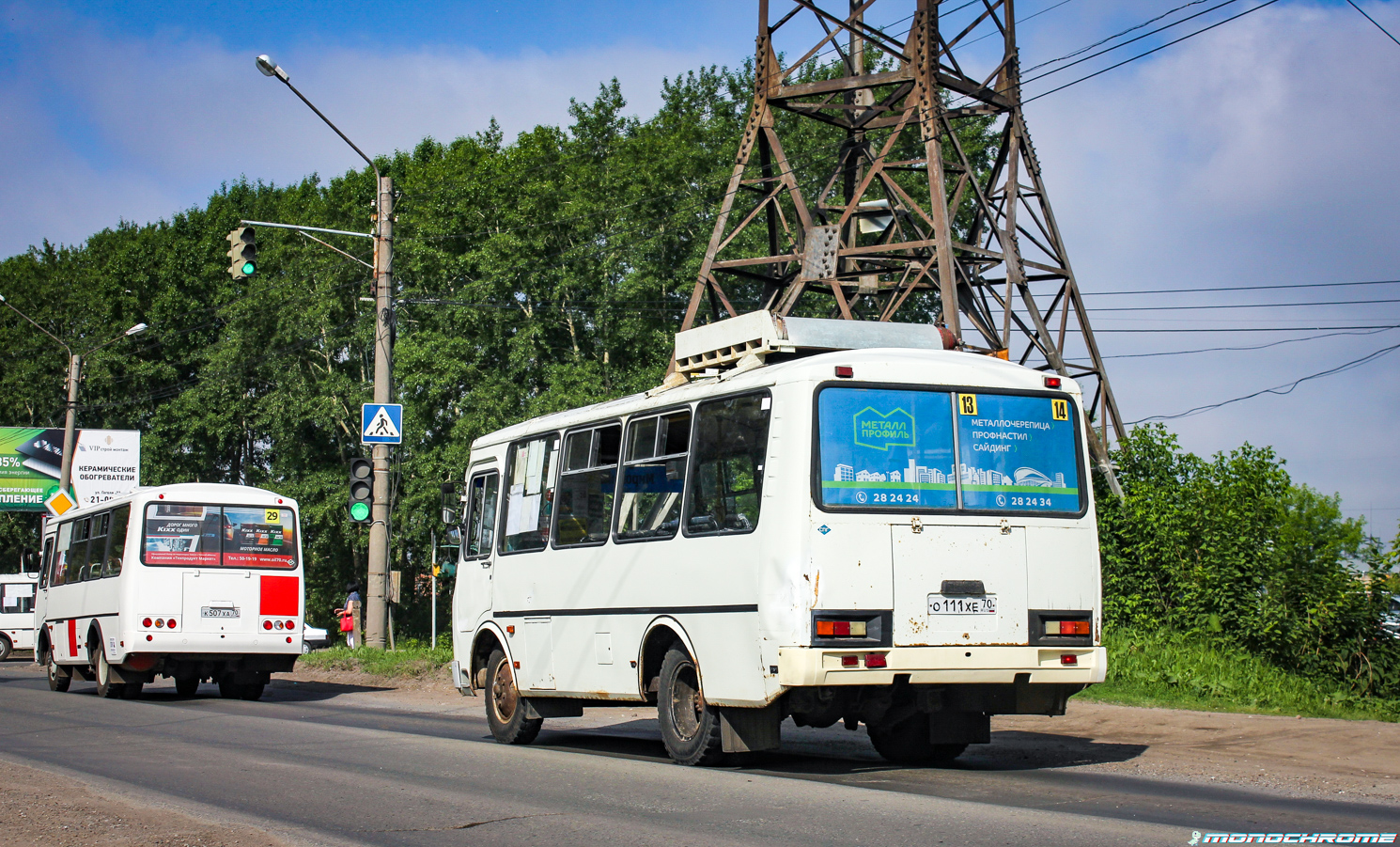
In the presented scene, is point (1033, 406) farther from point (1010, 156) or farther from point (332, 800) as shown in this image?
point (1010, 156)

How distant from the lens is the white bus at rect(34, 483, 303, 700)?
19.3 m

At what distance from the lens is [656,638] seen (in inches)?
413

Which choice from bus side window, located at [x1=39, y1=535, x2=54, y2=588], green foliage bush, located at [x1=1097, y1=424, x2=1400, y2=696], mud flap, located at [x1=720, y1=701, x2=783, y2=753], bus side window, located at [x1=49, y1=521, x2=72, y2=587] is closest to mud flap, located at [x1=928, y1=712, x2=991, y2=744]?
mud flap, located at [x1=720, y1=701, x2=783, y2=753]

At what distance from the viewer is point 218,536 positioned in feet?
65.0

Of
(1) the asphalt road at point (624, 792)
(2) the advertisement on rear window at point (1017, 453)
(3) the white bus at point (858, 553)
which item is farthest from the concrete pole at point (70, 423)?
(2) the advertisement on rear window at point (1017, 453)

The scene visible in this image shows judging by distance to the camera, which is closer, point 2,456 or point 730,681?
point 730,681

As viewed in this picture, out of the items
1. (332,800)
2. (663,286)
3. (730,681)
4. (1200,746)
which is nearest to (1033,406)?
(730,681)

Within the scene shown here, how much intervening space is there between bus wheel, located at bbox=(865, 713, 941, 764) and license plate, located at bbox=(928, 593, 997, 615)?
1.61 m

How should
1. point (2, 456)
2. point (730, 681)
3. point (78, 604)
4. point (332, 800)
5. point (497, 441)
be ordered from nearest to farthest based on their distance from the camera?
point (332, 800) → point (730, 681) → point (497, 441) → point (78, 604) → point (2, 456)

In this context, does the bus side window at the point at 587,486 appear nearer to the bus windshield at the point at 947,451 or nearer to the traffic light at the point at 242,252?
the bus windshield at the point at 947,451

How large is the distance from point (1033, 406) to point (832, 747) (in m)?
4.10

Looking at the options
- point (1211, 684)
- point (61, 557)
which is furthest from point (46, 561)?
point (1211, 684)

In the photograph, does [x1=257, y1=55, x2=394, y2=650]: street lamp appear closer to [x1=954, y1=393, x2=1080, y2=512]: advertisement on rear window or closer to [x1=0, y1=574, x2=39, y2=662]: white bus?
[x1=954, y1=393, x2=1080, y2=512]: advertisement on rear window

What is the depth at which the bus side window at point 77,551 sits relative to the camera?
21.8 m
